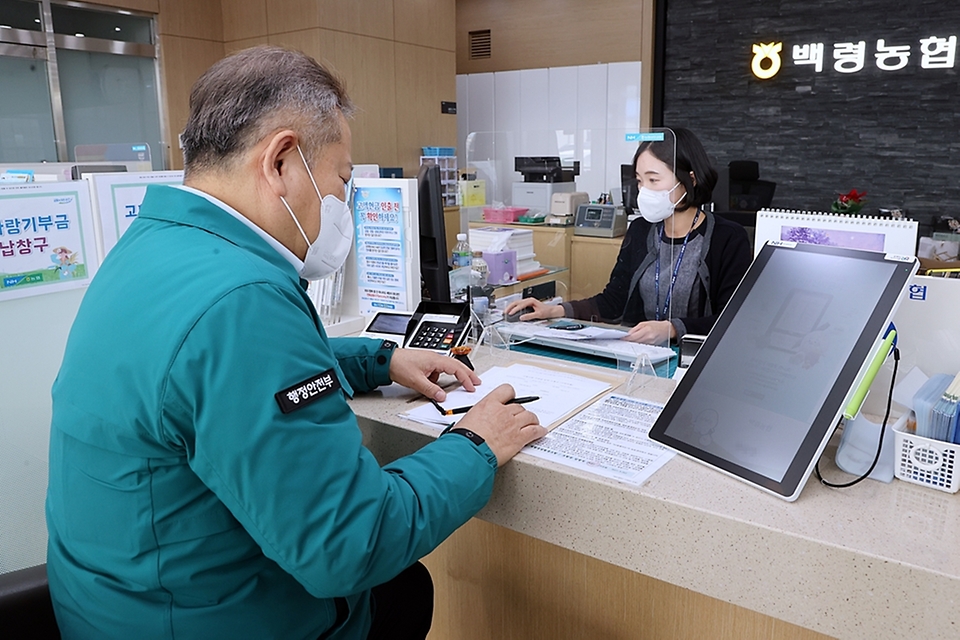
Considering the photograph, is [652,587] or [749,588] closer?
[749,588]

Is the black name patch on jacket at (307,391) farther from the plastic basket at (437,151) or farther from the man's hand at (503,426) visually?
the plastic basket at (437,151)

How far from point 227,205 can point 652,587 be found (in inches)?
42.6

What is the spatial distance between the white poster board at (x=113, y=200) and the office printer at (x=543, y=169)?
4.35 feet

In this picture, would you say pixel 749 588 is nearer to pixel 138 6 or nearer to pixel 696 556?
pixel 696 556

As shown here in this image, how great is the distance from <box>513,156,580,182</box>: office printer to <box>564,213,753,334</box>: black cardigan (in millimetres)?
639

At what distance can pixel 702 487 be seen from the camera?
3.46 feet

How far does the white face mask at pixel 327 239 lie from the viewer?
1125 millimetres

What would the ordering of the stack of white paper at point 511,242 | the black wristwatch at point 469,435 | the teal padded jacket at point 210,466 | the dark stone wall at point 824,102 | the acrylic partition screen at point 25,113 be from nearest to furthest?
the teal padded jacket at point 210,466, the black wristwatch at point 469,435, the stack of white paper at point 511,242, the dark stone wall at point 824,102, the acrylic partition screen at point 25,113

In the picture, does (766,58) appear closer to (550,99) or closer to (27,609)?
(550,99)

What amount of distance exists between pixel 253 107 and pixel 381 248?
1112mm

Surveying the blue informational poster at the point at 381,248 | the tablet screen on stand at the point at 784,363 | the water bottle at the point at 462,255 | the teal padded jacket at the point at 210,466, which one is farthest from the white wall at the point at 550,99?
the teal padded jacket at the point at 210,466

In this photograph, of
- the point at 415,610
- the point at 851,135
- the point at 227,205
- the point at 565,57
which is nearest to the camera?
the point at 227,205

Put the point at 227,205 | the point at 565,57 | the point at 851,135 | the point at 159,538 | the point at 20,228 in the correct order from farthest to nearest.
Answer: the point at 565,57 < the point at 851,135 < the point at 20,228 < the point at 227,205 < the point at 159,538

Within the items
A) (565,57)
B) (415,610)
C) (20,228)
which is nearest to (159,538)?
(415,610)
